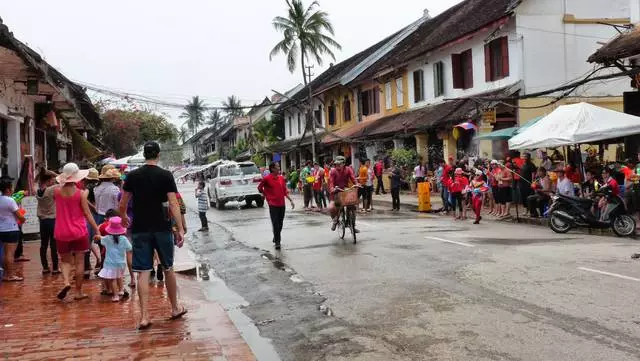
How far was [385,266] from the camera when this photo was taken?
9.28 metres

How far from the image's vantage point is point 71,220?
24.9 feet

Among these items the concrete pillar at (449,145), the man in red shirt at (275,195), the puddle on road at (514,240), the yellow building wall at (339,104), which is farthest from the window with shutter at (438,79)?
the man in red shirt at (275,195)

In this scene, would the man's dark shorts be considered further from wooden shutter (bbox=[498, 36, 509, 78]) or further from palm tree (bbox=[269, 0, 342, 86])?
palm tree (bbox=[269, 0, 342, 86])

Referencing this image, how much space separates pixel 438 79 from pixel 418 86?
216 centimetres

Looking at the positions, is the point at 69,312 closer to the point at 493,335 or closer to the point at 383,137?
the point at 493,335

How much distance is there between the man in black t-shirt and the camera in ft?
20.4

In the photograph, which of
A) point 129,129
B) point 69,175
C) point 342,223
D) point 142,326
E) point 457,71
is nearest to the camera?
point 142,326

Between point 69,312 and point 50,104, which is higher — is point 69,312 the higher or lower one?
the lower one

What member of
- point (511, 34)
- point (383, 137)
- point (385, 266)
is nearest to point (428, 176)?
point (383, 137)

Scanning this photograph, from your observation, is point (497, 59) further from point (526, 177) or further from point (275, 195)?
point (275, 195)

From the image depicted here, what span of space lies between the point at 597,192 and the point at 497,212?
428 cm

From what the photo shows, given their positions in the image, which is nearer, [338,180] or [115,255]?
[115,255]

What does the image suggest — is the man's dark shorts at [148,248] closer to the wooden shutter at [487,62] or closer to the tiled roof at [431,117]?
the tiled roof at [431,117]

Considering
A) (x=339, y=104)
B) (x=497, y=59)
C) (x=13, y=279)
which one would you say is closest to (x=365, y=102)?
(x=339, y=104)
